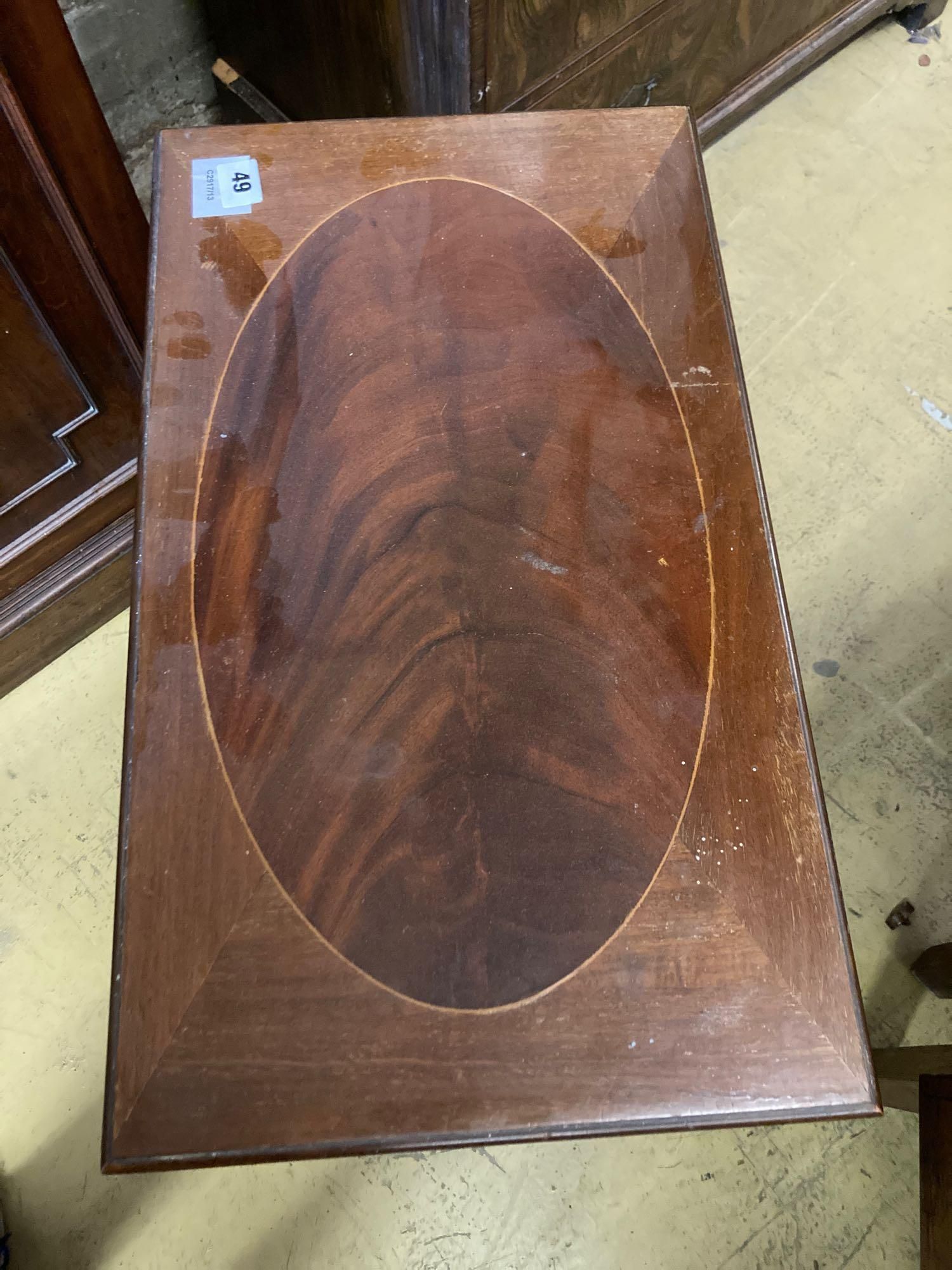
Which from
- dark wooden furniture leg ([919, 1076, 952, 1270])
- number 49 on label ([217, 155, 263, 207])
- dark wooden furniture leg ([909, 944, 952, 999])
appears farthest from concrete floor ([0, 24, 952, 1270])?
number 49 on label ([217, 155, 263, 207])

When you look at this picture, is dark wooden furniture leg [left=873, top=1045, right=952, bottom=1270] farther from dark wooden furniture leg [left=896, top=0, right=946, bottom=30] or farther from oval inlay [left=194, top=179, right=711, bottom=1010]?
dark wooden furniture leg [left=896, top=0, right=946, bottom=30]

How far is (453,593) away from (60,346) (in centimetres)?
57

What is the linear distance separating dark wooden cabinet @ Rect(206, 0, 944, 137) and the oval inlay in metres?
0.43

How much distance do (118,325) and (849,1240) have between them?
1.34 meters

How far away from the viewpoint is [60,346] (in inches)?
36.2

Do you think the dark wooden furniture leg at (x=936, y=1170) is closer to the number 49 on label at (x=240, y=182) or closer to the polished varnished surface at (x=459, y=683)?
the polished varnished surface at (x=459, y=683)

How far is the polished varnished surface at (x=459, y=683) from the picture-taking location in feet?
1.83

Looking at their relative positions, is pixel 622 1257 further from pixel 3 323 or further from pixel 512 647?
pixel 3 323

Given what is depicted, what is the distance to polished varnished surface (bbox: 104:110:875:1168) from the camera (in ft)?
1.83

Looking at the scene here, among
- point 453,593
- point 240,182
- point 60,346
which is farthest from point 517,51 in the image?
point 453,593

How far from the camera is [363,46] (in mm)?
1126

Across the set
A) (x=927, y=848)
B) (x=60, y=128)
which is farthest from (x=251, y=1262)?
(x=60, y=128)

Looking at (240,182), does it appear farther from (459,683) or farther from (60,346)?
(459,683)

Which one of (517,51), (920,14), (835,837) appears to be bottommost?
(835,837)
